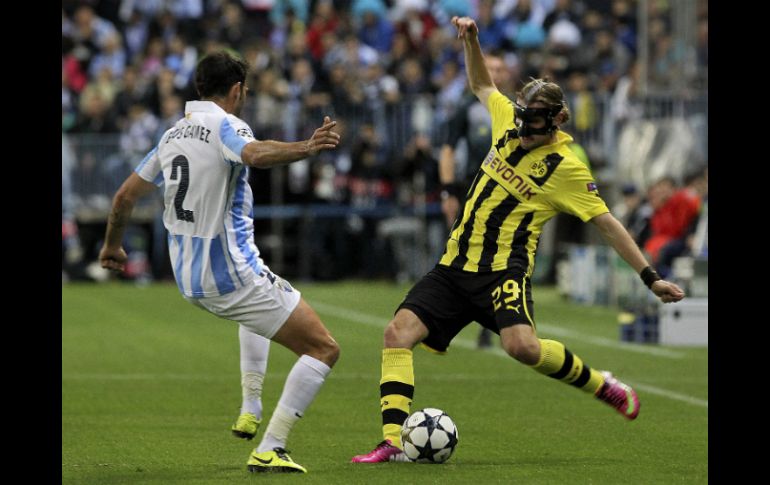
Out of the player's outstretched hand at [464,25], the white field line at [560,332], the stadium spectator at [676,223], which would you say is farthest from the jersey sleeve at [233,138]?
the stadium spectator at [676,223]

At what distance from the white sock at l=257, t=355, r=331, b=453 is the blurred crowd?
1761 centimetres

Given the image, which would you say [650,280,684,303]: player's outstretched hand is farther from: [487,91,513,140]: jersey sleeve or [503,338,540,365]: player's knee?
[487,91,513,140]: jersey sleeve

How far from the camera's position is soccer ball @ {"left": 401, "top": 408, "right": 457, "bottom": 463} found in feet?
27.8

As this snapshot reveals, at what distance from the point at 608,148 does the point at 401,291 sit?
15.4 feet

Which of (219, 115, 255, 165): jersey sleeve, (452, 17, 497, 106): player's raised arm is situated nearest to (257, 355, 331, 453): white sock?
(219, 115, 255, 165): jersey sleeve

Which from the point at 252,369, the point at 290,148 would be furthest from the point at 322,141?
the point at 252,369

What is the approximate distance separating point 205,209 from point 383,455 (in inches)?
64.5

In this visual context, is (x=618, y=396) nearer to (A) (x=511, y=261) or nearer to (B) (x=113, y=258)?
(A) (x=511, y=261)

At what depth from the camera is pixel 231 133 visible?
26.2 feet
